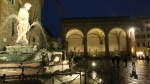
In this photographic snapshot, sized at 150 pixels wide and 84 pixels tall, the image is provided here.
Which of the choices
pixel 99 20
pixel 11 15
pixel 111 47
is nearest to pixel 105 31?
pixel 99 20

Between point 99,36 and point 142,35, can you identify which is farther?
point 99,36

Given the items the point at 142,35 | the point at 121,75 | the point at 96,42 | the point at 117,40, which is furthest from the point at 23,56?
the point at 142,35

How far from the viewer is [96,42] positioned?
4531 centimetres

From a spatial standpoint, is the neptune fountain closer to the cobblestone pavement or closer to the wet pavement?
the wet pavement

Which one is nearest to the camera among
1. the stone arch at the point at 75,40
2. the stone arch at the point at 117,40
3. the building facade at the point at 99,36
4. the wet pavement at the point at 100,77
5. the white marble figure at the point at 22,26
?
the wet pavement at the point at 100,77

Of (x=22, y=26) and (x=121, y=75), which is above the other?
(x=22, y=26)

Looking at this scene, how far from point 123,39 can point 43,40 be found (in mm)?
22312

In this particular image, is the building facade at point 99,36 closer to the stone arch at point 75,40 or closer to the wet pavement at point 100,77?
the stone arch at point 75,40

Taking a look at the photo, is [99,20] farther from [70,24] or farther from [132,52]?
[132,52]

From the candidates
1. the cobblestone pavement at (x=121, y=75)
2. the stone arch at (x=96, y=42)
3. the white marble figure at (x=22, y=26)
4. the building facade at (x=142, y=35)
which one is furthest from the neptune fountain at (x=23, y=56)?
the building facade at (x=142, y=35)

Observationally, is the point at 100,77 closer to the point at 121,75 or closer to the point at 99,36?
the point at 121,75

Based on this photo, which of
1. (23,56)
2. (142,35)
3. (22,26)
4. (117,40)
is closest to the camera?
(23,56)

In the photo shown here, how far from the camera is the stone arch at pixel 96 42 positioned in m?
43.9

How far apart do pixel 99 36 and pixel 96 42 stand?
6.00 ft
